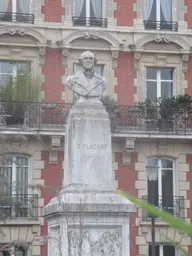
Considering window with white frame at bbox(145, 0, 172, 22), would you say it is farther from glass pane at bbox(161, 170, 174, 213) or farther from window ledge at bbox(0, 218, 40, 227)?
window ledge at bbox(0, 218, 40, 227)

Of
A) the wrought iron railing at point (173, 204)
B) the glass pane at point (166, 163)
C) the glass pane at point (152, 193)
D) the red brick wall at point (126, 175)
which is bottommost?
the wrought iron railing at point (173, 204)

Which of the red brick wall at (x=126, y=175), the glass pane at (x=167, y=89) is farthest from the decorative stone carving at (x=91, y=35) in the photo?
the red brick wall at (x=126, y=175)

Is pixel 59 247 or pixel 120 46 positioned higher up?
pixel 120 46

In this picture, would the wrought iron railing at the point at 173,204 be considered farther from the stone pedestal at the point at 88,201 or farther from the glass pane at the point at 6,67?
the stone pedestal at the point at 88,201

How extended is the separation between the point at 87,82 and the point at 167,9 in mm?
17659

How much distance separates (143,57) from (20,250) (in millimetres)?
8138

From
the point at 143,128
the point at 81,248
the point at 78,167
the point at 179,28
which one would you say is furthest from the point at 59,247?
the point at 179,28

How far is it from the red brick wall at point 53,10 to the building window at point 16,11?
0.57 meters

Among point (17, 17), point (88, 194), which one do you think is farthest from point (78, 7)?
point (88, 194)

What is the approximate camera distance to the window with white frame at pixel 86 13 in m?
29.8

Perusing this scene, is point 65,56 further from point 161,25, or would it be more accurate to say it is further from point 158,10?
point 158,10

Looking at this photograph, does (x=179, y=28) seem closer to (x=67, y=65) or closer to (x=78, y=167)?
(x=67, y=65)

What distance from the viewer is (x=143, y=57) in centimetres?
3030

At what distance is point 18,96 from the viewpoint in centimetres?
2834
